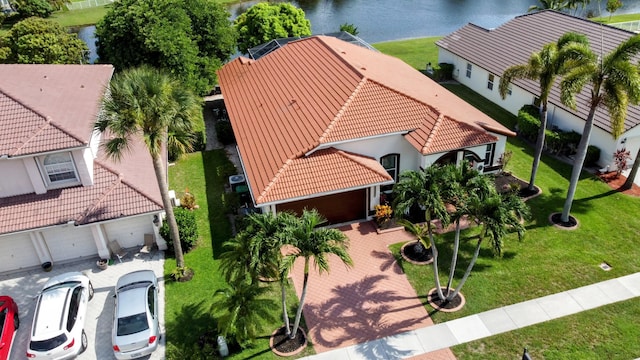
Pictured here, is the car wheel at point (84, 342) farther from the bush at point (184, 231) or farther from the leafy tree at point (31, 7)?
the leafy tree at point (31, 7)

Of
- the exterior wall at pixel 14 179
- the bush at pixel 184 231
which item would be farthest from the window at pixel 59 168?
the bush at pixel 184 231

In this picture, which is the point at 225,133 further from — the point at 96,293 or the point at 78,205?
the point at 96,293

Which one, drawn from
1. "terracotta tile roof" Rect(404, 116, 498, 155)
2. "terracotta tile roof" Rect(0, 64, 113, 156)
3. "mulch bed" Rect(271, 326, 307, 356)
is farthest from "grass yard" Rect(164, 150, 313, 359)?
"terracotta tile roof" Rect(404, 116, 498, 155)

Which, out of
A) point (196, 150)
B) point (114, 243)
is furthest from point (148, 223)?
point (196, 150)

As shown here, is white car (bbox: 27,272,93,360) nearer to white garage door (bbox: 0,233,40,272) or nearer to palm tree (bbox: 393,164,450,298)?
white garage door (bbox: 0,233,40,272)

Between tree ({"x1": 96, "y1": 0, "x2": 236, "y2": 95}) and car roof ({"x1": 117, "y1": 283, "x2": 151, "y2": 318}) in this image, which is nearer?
car roof ({"x1": 117, "y1": 283, "x2": 151, "y2": 318})

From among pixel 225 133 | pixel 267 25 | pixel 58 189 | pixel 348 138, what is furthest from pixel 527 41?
pixel 58 189
